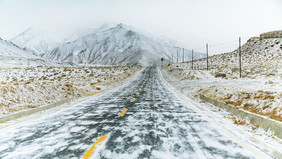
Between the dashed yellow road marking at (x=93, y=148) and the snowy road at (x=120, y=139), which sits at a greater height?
the dashed yellow road marking at (x=93, y=148)

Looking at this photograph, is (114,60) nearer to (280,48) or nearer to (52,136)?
(280,48)

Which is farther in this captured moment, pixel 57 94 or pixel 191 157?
pixel 57 94

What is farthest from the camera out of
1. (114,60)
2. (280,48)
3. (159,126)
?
(114,60)

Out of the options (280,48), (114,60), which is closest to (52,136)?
(280,48)

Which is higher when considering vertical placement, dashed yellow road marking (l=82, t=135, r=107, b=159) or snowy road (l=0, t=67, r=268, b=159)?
dashed yellow road marking (l=82, t=135, r=107, b=159)

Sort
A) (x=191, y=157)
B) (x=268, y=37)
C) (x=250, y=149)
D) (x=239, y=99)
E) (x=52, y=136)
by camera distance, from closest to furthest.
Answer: (x=191, y=157), (x=250, y=149), (x=52, y=136), (x=239, y=99), (x=268, y=37)

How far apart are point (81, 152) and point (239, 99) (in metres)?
8.87

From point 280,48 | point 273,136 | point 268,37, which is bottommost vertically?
point 273,136

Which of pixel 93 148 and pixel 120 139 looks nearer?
pixel 93 148

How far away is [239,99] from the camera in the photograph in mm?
9961

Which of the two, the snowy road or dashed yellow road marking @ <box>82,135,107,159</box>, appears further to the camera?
the snowy road

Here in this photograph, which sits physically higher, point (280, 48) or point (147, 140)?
point (280, 48)

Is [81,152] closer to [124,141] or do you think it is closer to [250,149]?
[124,141]

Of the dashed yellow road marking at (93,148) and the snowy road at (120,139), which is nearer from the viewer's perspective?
the dashed yellow road marking at (93,148)
